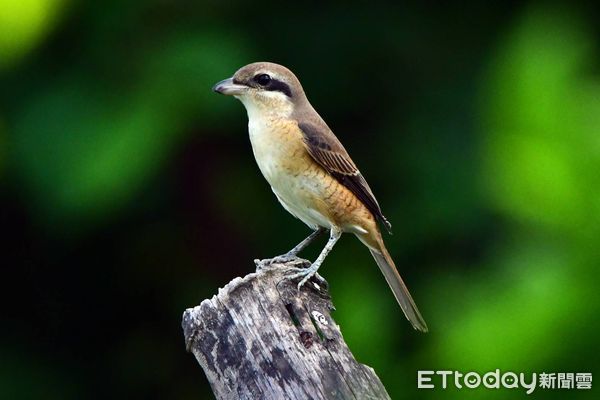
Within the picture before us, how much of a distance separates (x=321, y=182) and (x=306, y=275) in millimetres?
688

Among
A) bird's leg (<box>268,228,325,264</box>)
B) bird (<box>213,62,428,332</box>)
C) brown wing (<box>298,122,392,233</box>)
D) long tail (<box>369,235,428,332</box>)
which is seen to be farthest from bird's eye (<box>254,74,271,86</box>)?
long tail (<box>369,235,428,332</box>)

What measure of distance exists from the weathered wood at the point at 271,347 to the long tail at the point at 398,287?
111 cm

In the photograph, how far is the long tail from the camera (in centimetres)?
450

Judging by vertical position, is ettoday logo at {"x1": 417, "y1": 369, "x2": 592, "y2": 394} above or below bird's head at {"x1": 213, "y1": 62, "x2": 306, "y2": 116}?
below

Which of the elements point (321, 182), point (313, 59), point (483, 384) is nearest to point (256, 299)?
point (321, 182)

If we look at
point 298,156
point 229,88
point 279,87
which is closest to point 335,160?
point 298,156

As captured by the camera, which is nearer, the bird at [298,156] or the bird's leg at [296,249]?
the bird's leg at [296,249]

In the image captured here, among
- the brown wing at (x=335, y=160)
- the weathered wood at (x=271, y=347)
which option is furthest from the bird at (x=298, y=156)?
the weathered wood at (x=271, y=347)

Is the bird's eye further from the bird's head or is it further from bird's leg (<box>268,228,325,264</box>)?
bird's leg (<box>268,228,325,264</box>)

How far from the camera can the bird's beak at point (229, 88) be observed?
4254 millimetres

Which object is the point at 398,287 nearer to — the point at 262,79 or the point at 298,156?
the point at 298,156

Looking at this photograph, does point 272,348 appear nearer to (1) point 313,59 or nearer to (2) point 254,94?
(2) point 254,94

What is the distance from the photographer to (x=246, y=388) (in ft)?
9.82

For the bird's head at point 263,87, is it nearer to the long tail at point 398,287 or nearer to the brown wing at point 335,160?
the brown wing at point 335,160
